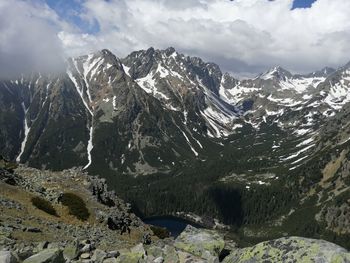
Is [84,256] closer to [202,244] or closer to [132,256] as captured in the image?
[132,256]

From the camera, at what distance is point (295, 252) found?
73.2 feet

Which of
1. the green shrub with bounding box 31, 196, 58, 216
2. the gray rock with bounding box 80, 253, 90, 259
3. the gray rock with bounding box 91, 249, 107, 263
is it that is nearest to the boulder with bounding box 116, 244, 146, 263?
the gray rock with bounding box 91, 249, 107, 263

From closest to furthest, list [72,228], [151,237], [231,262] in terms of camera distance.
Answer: [231,262] < [72,228] < [151,237]

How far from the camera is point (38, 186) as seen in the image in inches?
2420

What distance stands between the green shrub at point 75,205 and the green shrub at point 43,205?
9.58 feet

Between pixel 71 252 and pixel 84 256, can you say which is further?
pixel 84 256

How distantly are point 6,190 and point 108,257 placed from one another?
98.3 feet

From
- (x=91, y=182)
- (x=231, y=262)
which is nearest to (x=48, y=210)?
(x=91, y=182)

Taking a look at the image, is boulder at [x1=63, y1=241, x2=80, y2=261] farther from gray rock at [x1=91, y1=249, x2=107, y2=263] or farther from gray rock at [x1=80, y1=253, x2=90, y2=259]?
gray rock at [x1=91, y1=249, x2=107, y2=263]

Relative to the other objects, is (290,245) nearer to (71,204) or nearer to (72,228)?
(72,228)

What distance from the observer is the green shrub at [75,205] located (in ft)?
187

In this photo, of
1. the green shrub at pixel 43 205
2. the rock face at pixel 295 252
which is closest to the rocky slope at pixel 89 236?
the rock face at pixel 295 252

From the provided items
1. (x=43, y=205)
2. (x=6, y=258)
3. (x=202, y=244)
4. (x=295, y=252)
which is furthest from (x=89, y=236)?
(x=295, y=252)

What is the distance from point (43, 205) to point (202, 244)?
3056 centimetres
